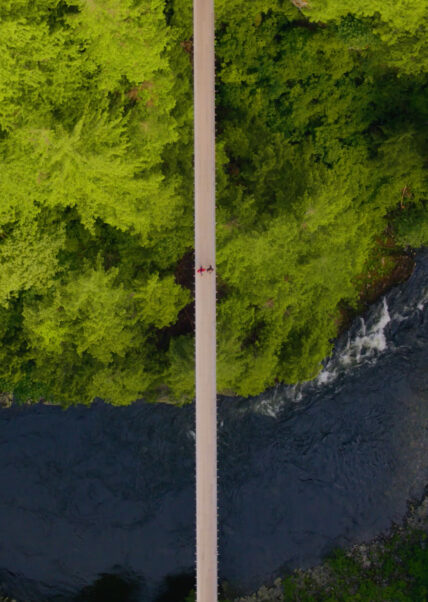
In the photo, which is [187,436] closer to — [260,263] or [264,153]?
[260,263]

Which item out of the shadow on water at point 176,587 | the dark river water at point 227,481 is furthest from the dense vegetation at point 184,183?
the shadow on water at point 176,587

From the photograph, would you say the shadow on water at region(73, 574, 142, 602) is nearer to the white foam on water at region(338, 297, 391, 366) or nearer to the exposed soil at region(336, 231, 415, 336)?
the white foam on water at region(338, 297, 391, 366)

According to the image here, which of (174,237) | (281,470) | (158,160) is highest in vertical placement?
(158,160)

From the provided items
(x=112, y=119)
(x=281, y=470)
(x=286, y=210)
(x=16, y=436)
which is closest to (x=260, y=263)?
(x=286, y=210)

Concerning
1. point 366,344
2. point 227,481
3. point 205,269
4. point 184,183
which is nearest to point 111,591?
point 227,481

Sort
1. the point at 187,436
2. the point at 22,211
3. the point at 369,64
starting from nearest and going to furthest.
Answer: the point at 22,211 < the point at 369,64 < the point at 187,436

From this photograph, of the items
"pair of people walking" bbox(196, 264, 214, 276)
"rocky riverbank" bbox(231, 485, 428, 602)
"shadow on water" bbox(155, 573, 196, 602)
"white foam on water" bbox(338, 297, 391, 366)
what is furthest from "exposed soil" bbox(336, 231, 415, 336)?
"shadow on water" bbox(155, 573, 196, 602)
